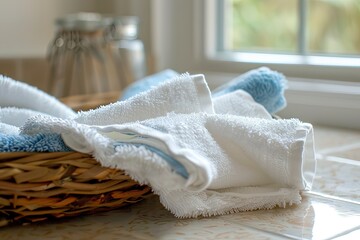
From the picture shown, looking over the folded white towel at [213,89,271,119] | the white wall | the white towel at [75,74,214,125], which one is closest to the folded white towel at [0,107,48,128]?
the white towel at [75,74,214,125]

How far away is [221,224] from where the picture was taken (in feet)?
2.28

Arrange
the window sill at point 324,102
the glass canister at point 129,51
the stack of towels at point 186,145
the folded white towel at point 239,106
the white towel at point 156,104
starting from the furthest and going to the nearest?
1. the glass canister at point 129,51
2. the window sill at point 324,102
3. the folded white towel at point 239,106
4. the white towel at point 156,104
5. the stack of towels at point 186,145

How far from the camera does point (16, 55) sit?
1.55m

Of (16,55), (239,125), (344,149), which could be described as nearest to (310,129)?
(239,125)

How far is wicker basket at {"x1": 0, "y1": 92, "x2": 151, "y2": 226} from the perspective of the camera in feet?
2.07

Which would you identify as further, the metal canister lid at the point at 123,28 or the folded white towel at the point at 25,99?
the metal canister lid at the point at 123,28

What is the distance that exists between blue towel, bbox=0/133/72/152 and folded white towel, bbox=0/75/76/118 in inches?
8.5

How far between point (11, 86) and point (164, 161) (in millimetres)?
333

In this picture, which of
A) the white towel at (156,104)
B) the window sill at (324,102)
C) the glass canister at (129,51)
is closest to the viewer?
the white towel at (156,104)

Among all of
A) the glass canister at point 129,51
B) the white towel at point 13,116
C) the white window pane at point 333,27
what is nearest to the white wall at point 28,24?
the glass canister at point 129,51

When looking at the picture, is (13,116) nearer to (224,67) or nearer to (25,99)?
(25,99)

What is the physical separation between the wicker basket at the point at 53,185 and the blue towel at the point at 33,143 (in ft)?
0.04

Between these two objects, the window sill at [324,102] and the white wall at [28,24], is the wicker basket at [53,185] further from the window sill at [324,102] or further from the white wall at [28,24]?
the white wall at [28,24]

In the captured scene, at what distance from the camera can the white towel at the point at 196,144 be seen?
2.10 feet
